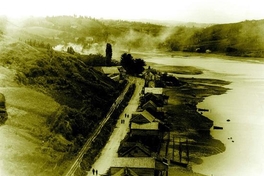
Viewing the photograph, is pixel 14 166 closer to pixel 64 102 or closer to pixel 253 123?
pixel 64 102

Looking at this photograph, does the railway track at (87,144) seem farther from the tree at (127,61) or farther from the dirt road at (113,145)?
the tree at (127,61)

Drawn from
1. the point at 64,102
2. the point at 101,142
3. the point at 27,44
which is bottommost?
the point at 101,142

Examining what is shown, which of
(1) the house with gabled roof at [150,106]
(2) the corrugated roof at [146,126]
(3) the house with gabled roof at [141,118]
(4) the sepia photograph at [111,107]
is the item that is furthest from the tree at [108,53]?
(2) the corrugated roof at [146,126]

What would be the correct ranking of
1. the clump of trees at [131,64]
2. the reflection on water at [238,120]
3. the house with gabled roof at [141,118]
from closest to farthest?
the reflection on water at [238,120]
the house with gabled roof at [141,118]
the clump of trees at [131,64]

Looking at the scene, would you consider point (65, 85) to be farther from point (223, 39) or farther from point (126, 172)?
point (223, 39)

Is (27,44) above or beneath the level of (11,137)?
above

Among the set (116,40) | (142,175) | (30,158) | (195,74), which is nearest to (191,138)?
(142,175)
